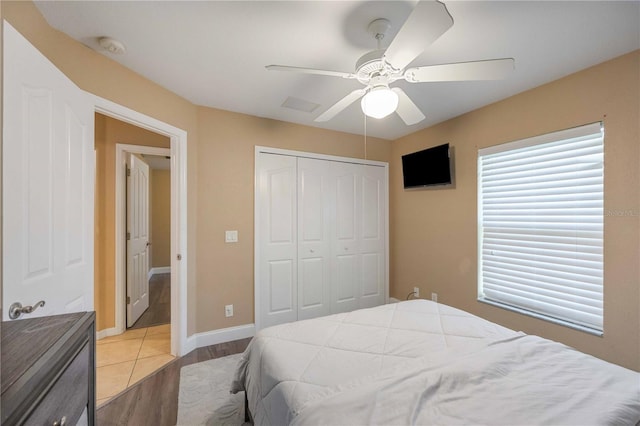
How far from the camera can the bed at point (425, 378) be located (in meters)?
0.93

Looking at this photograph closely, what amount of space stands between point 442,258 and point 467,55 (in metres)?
2.11

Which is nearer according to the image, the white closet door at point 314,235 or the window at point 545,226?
the window at point 545,226

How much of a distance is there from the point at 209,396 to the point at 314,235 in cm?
188

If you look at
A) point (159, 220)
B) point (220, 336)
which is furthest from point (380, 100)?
point (159, 220)

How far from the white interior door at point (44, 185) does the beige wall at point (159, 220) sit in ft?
16.3

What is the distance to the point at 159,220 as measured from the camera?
20.0 feet

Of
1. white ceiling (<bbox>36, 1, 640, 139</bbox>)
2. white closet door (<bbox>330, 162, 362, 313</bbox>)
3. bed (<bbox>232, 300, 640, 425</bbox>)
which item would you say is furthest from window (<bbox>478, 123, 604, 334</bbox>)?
white closet door (<bbox>330, 162, 362, 313</bbox>)

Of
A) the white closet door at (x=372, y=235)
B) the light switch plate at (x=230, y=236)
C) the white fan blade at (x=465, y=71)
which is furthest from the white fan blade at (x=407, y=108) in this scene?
the light switch plate at (x=230, y=236)

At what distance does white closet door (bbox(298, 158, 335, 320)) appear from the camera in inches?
127

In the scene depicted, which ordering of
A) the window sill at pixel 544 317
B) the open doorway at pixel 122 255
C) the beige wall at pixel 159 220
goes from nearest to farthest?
the window sill at pixel 544 317, the open doorway at pixel 122 255, the beige wall at pixel 159 220

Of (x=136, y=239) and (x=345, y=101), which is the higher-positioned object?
(x=345, y=101)

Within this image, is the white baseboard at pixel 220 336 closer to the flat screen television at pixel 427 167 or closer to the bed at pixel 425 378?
the bed at pixel 425 378

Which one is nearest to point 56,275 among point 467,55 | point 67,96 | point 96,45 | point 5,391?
point 67,96

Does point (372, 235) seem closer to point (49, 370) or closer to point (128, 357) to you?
point (128, 357)
